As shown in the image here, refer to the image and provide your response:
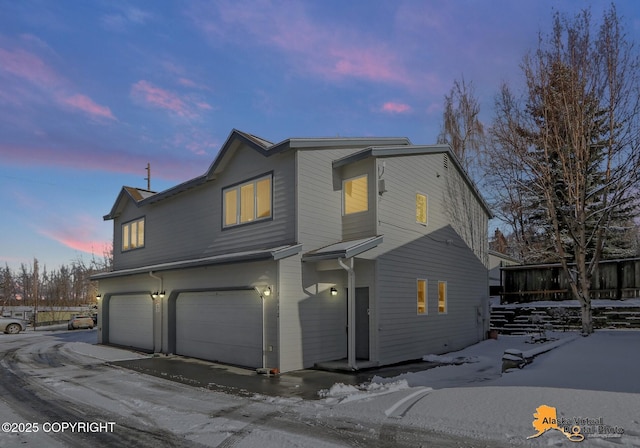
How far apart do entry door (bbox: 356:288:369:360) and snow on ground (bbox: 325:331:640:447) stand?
2475 millimetres

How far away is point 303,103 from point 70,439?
17988 mm

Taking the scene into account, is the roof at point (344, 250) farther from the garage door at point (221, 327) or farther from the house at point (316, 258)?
the garage door at point (221, 327)

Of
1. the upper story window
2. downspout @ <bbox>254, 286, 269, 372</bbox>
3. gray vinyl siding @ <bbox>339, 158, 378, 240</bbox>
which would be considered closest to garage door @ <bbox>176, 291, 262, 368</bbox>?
downspout @ <bbox>254, 286, 269, 372</bbox>

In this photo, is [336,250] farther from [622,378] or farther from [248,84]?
[248,84]

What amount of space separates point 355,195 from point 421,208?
115 inches

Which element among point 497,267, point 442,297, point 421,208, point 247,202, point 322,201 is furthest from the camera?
Result: point 497,267

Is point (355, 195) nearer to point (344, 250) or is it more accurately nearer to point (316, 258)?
point (316, 258)

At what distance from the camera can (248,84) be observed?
62.5 feet

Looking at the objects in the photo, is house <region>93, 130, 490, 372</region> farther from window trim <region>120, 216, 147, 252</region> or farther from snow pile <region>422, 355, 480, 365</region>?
window trim <region>120, 216, 147, 252</region>

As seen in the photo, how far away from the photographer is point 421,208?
1595cm

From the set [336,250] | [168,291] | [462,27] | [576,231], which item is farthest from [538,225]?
[168,291]

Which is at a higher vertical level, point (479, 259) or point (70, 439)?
point (479, 259)

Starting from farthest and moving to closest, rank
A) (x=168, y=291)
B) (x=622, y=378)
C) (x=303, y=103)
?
(x=303, y=103) → (x=168, y=291) → (x=622, y=378)

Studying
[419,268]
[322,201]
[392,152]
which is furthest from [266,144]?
[419,268]
